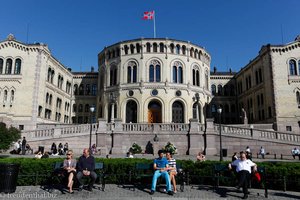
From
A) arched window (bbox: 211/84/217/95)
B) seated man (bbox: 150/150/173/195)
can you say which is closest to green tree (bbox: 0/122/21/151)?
seated man (bbox: 150/150/173/195)

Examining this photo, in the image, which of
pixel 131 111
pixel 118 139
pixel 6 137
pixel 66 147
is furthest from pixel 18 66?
pixel 118 139

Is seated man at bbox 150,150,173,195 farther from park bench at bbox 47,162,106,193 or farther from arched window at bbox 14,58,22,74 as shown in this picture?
arched window at bbox 14,58,22,74

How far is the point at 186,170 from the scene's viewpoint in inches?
463

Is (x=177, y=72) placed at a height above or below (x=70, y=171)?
above

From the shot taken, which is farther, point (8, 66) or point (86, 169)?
point (8, 66)

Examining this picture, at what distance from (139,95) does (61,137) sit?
A: 15573 mm

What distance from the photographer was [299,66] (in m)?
38.4

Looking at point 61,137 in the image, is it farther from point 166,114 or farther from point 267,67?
point 267,67

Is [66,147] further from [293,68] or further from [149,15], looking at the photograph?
[293,68]

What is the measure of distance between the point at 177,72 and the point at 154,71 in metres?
3.82

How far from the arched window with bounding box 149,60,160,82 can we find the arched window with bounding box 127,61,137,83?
264 cm

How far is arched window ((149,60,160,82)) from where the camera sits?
40469 millimetres

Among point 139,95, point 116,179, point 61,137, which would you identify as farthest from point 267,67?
point 116,179

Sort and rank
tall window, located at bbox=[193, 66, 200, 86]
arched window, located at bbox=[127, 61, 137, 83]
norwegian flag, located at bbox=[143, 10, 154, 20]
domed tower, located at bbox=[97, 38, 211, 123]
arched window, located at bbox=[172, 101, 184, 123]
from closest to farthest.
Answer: domed tower, located at bbox=[97, 38, 211, 123] < arched window, located at bbox=[172, 101, 184, 123] < arched window, located at bbox=[127, 61, 137, 83] < norwegian flag, located at bbox=[143, 10, 154, 20] < tall window, located at bbox=[193, 66, 200, 86]
